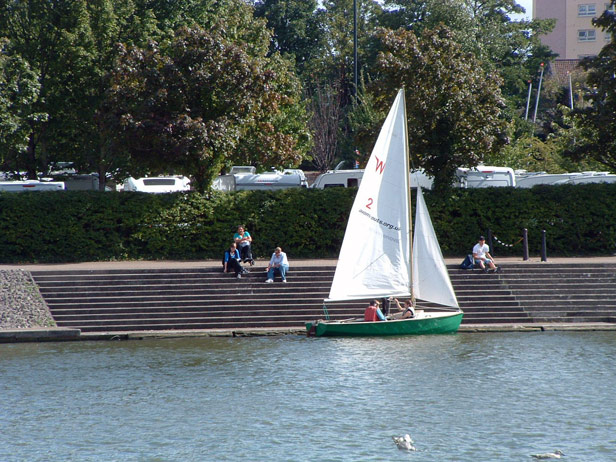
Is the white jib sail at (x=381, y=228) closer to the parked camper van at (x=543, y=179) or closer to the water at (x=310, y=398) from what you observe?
the water at (x=310, y=398)

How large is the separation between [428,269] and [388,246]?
1.36m

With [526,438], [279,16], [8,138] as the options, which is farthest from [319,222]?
[279,16]

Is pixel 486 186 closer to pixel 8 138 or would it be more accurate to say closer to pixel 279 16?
pixel 8 138

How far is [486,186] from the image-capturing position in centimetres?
3462

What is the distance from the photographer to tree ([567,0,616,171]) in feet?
106

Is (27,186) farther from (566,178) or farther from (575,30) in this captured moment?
(575,30)

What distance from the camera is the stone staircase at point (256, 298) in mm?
25453

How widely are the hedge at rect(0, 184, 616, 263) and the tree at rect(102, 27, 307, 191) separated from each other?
161cm

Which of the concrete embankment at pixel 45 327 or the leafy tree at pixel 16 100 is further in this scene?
the leafy tree at pixel 16 100

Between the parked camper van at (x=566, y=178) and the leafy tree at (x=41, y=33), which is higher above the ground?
the leafy tree at (x=41, y=33)

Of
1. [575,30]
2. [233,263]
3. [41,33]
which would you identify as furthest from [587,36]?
[233,263]

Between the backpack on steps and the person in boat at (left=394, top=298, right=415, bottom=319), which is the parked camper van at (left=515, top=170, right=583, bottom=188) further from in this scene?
the person in boat at (left=394, top=298, right=415, bottom=319)

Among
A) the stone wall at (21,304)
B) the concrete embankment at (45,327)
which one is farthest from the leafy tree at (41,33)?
the concrete embankment at (45,327)

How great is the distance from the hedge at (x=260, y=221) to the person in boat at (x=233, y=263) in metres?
3.97
